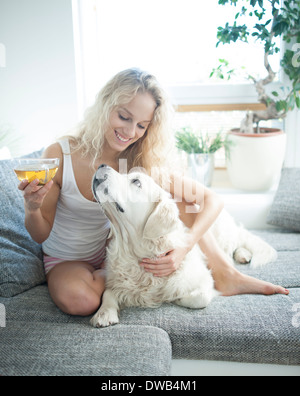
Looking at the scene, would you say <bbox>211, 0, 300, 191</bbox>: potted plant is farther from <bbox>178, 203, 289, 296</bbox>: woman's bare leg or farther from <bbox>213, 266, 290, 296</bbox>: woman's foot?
<bbox>213, 266, 290, 296</bbox>: woman's foot

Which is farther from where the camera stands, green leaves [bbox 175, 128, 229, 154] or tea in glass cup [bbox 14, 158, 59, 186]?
green leaves [bbox 175, 128, 229, 154]

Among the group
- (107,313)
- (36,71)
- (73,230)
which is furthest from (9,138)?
(107,313)

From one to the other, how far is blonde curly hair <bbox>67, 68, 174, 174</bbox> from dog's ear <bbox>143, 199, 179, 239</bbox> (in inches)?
18.4

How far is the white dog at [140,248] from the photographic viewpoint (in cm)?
149

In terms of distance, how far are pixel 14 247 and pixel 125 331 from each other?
0.74 meters

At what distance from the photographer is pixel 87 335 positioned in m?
1.41

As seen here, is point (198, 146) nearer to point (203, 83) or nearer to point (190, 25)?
point (203, 83)

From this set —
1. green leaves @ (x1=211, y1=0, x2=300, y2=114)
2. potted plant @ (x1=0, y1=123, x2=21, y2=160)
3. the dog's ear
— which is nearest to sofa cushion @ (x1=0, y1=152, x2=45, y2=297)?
the dog's ear

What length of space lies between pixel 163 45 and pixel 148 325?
2.76 meters

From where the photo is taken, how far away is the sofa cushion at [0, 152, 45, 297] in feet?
5.67

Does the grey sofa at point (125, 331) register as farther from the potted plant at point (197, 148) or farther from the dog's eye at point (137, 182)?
the potted plant at point (197, 148)

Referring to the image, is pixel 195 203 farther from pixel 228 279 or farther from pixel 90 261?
pixel 90 261

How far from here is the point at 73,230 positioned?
1.93 metres

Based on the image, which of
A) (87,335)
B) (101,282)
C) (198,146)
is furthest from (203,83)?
(87,335)
